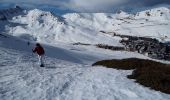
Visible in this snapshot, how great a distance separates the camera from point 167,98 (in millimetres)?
15867

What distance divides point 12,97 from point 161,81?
1041cm

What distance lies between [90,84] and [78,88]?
5.69ft

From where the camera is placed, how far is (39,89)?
1664 cm

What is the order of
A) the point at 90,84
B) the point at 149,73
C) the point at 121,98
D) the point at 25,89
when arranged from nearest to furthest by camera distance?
1. the point at 121,98
2. the point at 25,89
3. the point at 90,84
4. the point at 149,73

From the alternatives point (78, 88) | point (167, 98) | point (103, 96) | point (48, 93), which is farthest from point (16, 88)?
point (167, 98)

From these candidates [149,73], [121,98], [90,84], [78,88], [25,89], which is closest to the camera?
[121,98]

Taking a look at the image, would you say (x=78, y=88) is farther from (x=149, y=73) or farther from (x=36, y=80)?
(x=149, y=73)

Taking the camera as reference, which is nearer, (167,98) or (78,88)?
(167,98)

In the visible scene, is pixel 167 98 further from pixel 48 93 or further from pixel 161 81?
pixel 48 93

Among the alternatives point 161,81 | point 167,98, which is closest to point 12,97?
point 167,98

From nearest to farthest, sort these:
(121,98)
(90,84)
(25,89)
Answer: (121,98), (25,89), (90,84)

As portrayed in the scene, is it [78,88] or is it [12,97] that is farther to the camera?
[78,88]

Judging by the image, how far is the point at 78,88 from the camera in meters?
17.8

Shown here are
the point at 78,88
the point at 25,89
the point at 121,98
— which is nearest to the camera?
the point at 121,98
